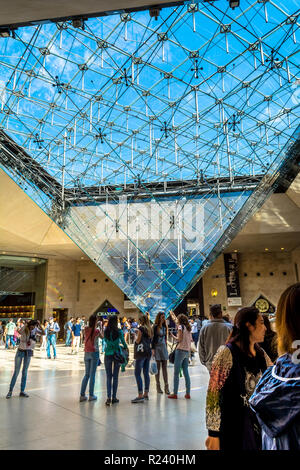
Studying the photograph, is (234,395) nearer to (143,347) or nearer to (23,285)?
(143,347)

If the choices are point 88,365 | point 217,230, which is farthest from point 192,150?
point 88,365

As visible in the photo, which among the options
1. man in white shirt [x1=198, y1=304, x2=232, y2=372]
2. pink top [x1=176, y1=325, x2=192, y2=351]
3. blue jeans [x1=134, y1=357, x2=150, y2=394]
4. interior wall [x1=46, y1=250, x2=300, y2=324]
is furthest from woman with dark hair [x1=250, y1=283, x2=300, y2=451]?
interior wall [x1=46, y1=250, x2=300, y2=324]

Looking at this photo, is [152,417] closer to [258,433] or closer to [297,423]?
[258,433]

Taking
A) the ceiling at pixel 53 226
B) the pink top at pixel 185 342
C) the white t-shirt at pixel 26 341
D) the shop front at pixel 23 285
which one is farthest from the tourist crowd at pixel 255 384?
the shop front at pixel 23 285

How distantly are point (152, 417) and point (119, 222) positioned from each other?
13.0 metres

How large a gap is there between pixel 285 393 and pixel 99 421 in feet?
12.2

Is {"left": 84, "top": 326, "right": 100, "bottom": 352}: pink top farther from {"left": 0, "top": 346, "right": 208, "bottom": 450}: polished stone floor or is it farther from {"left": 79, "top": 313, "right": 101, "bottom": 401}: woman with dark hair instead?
{"left": 0, "top": 346, "right": 208, "bottom": 450}: polished stone floor

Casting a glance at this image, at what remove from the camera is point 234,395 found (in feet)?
5.75

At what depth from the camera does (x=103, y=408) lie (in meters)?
4.66

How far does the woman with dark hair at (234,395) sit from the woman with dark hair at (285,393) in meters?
0.58

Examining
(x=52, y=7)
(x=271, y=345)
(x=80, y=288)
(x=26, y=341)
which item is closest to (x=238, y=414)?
(x=271, y=345)

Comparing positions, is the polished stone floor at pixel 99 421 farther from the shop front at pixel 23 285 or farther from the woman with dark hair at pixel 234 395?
the shop front at pixel 23 285

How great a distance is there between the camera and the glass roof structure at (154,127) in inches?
416

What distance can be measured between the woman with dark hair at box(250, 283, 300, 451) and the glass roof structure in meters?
10.9
